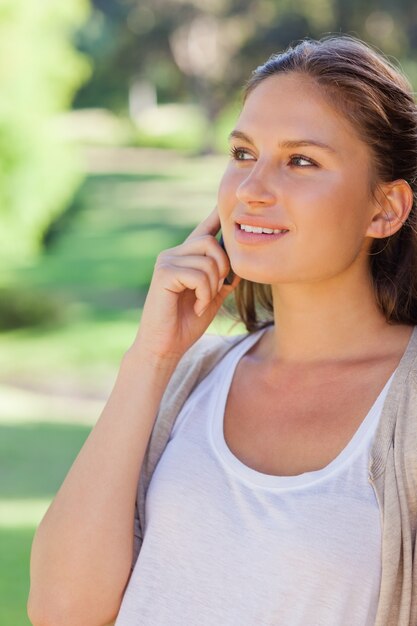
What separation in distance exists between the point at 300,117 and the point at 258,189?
153 mm

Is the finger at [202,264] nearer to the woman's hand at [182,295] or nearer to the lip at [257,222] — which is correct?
the woman's hand at [182,295]

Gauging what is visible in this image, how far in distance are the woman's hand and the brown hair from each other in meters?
0.31

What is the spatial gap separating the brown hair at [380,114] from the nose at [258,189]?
0.18 metres

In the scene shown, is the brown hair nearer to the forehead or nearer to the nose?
the forehead

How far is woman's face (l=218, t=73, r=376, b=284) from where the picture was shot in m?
1.92

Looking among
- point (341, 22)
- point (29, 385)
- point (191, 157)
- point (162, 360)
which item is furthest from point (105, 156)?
point (162, 360)

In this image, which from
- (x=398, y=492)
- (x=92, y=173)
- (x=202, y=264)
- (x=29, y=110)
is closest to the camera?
(x=398, y=492)

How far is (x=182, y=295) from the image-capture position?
2205mm

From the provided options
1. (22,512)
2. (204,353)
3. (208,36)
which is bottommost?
(22,512)

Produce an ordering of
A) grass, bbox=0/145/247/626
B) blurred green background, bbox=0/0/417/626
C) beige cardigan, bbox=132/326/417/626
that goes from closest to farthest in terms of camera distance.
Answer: beige cardigan, bbox=132/326/417/626 < grass, bbox=0/145/247/626 < blurred green background, bbox=0/0/417/626

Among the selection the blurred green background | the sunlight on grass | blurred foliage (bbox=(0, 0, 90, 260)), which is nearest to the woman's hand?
the blurred green background

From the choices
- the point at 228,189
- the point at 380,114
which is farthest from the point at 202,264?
the point at 380,114

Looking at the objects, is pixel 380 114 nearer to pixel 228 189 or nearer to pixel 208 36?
pixel 228 189

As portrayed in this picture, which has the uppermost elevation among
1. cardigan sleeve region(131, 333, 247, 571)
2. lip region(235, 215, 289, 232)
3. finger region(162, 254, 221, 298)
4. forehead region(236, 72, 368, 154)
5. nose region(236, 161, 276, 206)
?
forehead region(236, 72, 368, 154)
